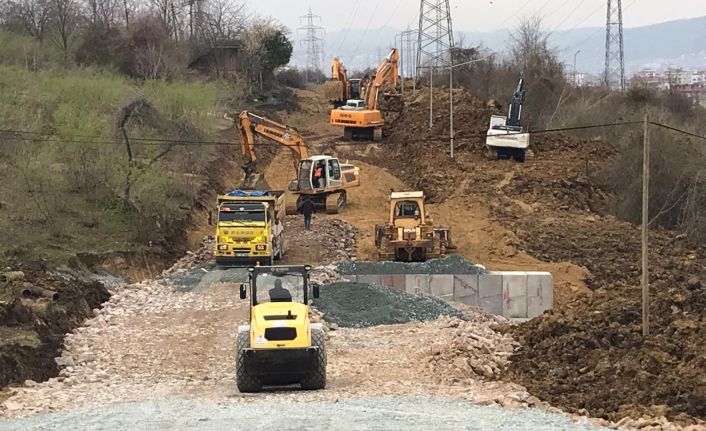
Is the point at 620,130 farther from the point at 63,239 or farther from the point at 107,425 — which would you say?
the point at 107,425

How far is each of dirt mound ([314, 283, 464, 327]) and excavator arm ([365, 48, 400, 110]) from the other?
27.8 m

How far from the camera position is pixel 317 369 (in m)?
14.5

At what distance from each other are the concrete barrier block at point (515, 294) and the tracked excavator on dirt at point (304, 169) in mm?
12295

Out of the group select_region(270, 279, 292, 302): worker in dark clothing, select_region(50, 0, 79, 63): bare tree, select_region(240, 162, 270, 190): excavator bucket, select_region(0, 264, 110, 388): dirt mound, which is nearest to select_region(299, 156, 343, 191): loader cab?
select_region(240, 162, 270, 190): excavator bucket

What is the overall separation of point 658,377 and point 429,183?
30.6m

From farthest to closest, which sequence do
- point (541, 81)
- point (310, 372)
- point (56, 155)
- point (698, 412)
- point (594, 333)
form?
point (541, 81) < point (56, 155) < point (594, 333) < point (310, 372) < point (698, 412)

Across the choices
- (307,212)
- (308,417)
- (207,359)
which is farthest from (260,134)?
(308,417)

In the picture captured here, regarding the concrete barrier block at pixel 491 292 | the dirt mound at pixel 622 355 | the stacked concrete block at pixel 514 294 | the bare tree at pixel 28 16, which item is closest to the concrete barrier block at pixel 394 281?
the concrete barrier block at pixel 491 292

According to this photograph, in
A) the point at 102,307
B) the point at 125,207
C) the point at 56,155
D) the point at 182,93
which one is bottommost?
the point at 102,307

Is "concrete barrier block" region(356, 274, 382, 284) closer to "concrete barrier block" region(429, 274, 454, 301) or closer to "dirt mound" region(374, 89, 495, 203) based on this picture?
"concrete barrier block" region(429, 274, 454, 301)

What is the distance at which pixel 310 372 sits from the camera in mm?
14547

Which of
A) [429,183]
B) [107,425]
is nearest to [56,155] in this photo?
[429,183]

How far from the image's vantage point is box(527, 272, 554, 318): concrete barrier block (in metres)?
26.8

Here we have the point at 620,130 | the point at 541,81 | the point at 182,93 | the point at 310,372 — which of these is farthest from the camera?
the point at 541,81
